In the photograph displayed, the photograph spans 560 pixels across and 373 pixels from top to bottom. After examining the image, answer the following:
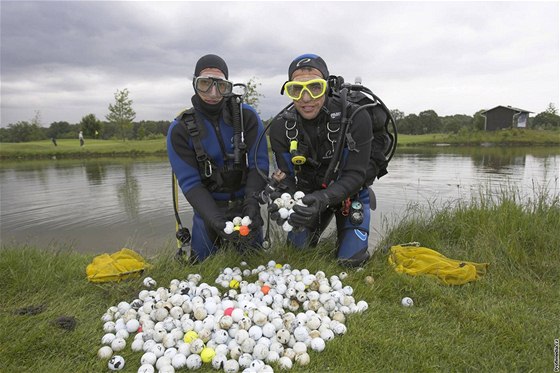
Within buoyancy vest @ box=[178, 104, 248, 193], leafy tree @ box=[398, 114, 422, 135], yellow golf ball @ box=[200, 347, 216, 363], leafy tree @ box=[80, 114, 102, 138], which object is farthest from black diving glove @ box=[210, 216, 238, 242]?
leafy tree @ box=[398, 114, 422, 135]

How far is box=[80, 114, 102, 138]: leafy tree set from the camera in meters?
57.8

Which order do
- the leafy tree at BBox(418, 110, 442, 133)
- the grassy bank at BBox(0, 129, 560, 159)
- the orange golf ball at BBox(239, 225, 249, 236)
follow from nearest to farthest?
the orange golf ball at BBox(239, 225, 249, 236), the grassy bank at BBox(0, 129, 560, 159), the leafy tree at BBox(418, 110, 442, 133)

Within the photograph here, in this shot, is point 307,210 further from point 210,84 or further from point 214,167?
point 210,84

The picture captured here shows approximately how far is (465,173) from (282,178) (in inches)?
562

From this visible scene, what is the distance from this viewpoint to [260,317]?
2.74 meters

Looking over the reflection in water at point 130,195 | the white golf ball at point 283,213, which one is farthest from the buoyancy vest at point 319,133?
the reflection in water at point 130,195

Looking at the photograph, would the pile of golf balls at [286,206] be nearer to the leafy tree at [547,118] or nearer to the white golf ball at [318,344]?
the white golf ball at [318,344]

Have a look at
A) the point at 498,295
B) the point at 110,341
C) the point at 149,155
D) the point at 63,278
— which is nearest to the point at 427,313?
the point at 498,295

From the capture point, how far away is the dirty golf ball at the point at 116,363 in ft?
7.67

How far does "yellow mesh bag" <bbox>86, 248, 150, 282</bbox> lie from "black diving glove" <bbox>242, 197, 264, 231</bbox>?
1.23 m

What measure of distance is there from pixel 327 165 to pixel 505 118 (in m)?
51.1

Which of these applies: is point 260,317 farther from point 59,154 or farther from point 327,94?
point 59,154

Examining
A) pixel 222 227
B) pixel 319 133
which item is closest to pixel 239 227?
pixel 222 227

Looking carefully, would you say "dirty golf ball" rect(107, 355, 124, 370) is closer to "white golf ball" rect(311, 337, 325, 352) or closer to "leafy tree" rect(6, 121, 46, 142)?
"white golf ball" rect(311, 337, 325, 352)
